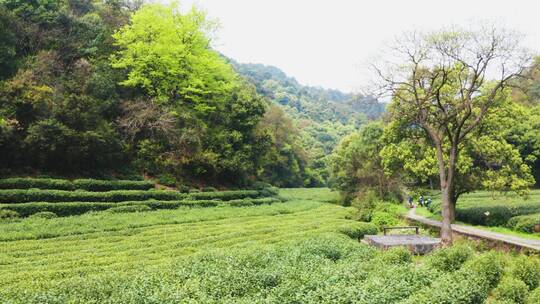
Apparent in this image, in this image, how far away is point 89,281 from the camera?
404 inches

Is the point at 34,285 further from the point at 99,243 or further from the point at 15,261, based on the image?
the point at 99,243

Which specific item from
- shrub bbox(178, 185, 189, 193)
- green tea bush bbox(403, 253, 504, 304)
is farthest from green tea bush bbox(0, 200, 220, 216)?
green tea bush bbox(403, 253, 504, 304)

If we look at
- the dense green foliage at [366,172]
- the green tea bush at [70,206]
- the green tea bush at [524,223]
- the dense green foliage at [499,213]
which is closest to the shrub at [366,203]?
the dense green foliage at [366,172]

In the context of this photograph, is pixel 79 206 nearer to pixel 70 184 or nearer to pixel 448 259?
pixel 70 184

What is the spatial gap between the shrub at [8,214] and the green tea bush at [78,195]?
2028mm

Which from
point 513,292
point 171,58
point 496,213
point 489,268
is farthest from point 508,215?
point 171,58

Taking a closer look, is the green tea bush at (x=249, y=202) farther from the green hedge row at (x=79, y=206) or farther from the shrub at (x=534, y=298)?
the shrub at (x=534, y=298)

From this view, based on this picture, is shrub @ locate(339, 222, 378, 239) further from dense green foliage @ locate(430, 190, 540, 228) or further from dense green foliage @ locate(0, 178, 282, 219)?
dense green foliage @ locate(0, 178, 282, 219)

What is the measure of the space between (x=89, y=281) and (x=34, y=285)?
1.47m

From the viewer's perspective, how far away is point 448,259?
13.9 m

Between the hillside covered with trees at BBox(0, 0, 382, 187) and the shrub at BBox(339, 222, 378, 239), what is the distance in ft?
24.2

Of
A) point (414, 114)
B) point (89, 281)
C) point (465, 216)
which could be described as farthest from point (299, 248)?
point (465, 216)

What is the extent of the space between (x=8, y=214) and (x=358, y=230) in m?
19.4

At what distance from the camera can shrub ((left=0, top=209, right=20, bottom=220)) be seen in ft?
69.1
